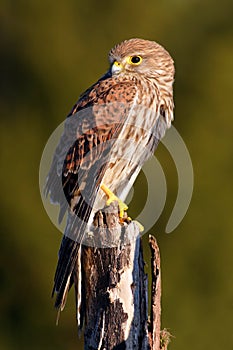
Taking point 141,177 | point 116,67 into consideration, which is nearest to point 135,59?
point 116,67

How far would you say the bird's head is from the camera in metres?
5.54

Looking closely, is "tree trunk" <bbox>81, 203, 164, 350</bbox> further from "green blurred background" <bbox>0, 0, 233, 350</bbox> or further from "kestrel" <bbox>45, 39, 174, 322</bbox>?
"green blurred background" <bbox>0, 0, 233, 350</bbox>

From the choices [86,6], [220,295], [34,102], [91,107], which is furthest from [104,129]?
[86,6]

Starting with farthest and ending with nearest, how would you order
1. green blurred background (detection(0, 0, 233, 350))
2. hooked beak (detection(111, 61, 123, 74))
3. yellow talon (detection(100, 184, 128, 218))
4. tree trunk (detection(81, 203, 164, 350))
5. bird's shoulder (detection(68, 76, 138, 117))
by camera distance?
green blurred background (detection(0, 0, 233, 350)) < hooked beak (detection(111, 61, 123, 74)) < bird's shoulder (detection(68, 76, 138, 117)) < yellow talon (detection(100, 184, 128, 218)) < tree trunk (detection(81, 203, 164, 350))

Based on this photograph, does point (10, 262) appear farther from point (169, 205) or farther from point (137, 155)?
point (137, 155)

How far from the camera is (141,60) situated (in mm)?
5633

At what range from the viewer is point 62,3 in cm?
1049

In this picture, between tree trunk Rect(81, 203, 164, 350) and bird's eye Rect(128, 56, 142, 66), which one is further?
bird's eye Rect(128, 56, 142, 66)

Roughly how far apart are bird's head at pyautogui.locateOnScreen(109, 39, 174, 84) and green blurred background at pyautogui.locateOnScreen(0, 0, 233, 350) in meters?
2.91

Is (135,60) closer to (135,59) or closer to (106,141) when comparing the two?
(135,59)

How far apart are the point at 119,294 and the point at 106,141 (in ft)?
3.39

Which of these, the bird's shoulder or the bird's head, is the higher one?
the bird's head

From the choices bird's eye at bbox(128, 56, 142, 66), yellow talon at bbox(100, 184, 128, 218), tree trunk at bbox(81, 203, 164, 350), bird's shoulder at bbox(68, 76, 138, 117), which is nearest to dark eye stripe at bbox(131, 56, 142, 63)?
bird's eye at bbox(128, 56, 142, 66)

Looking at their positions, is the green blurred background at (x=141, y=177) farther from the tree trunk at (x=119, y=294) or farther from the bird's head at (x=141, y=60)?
the tree trunk at (x=119, y=294)
